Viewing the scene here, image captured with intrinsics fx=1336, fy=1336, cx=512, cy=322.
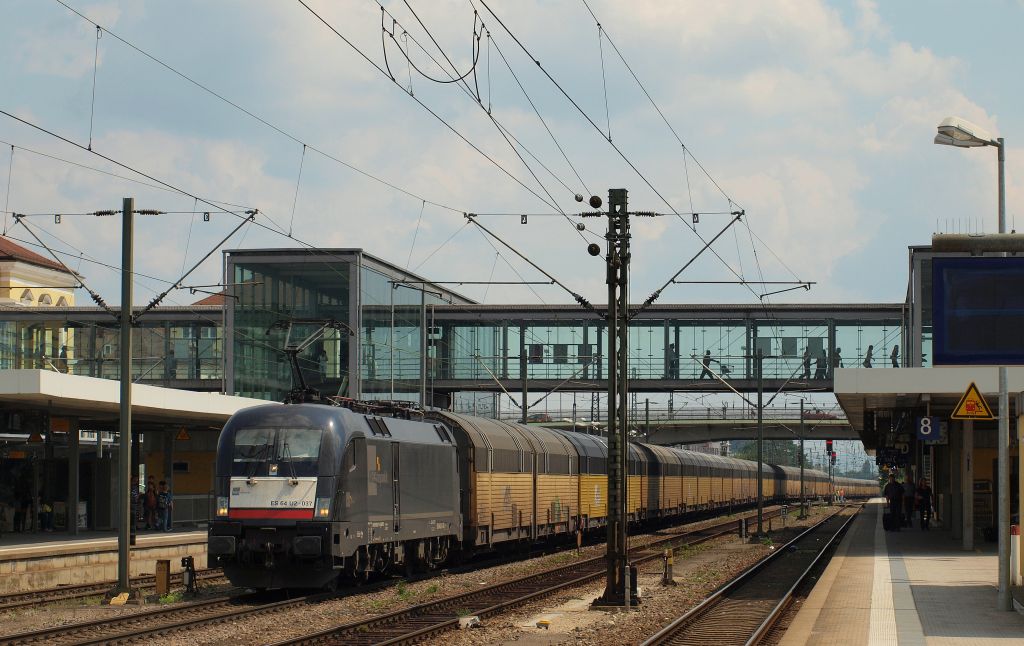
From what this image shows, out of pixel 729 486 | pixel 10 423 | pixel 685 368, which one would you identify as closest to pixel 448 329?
pixel 685 368

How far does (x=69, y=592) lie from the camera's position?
23734 millimetres

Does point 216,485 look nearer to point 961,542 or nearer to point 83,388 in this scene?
point 83,388

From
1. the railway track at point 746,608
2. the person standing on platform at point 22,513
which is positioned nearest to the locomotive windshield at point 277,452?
the railway track at point 746,608

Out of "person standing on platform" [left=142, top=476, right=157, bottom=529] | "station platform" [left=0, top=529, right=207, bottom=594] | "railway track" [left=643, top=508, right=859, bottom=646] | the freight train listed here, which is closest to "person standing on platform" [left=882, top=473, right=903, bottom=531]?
"railway track" [left=643, top=508, right=859, bottom=646]

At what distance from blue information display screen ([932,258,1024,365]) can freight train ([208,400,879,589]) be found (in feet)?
30.3

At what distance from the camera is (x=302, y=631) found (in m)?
17.5

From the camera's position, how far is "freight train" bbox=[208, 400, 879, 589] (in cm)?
2072

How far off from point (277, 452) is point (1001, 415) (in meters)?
10.8

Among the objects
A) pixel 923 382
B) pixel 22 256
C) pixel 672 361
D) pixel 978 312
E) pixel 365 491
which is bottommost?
pixel 365 491

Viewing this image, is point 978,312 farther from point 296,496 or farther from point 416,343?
point 416,343

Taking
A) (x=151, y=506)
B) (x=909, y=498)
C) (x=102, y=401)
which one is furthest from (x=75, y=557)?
(x=909, y=498)

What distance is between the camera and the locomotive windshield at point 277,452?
20.9 m

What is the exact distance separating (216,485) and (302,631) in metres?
4.67

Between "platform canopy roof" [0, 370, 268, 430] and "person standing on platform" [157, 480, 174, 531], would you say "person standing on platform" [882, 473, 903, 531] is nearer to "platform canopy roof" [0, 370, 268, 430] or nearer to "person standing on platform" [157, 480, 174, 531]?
"platform canopy roof" [0, 370, 268, 430]
